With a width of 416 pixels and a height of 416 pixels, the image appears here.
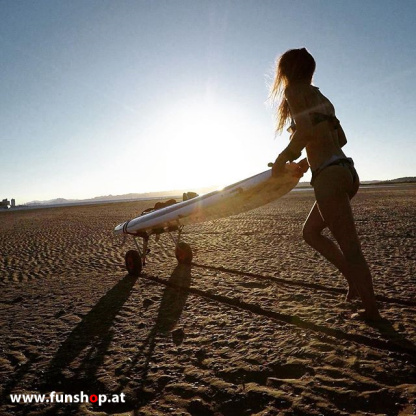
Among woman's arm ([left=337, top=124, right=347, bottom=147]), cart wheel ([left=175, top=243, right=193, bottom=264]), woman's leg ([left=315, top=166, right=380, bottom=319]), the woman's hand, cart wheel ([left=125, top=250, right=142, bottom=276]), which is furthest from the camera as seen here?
cart wheel ([left=175, top=243, right=193, bottom=264])

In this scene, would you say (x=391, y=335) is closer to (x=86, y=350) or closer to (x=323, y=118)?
(x=323, y=118)

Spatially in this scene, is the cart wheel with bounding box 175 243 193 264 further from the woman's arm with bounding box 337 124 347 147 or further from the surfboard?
the woman's arm with bounding box 337 124 347 147

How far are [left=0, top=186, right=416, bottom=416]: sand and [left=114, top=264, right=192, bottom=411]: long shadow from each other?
1 cm

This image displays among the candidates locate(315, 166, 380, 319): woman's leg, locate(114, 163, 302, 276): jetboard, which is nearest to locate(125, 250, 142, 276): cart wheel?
locate(114, 163, 302, 276): jetboard

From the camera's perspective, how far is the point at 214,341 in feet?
9.54

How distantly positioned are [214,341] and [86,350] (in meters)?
1.12

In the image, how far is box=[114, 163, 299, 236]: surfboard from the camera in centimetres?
464

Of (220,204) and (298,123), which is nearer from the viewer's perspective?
(298,123)

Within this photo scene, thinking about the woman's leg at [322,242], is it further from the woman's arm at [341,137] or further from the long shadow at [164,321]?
the long shadow at [164,321]

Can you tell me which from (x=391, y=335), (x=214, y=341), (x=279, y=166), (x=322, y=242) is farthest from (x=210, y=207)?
(x=391, y=335)

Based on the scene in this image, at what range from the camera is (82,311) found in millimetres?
3955

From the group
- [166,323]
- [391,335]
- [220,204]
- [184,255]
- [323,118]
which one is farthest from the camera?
[184,255]

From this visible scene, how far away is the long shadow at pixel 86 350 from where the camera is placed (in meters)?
2.40

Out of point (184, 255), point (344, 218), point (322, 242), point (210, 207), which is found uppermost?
point (210, 207)
